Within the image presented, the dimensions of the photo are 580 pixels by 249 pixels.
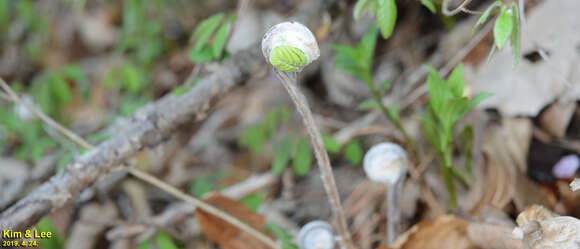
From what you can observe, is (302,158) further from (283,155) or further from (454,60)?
(454,60)

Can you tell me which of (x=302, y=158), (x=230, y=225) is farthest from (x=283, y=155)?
(x=230, y=225)

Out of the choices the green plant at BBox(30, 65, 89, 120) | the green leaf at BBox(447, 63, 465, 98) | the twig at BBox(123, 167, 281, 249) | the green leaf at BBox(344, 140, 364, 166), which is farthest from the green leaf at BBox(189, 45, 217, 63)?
the green plant at BBox(30, 65, 89, 120)

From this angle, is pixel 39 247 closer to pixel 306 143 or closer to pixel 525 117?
pixel 306 143

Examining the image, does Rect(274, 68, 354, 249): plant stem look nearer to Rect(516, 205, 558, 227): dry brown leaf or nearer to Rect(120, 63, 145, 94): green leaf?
Rect(516, 205, 558, 227): dry brown leaf

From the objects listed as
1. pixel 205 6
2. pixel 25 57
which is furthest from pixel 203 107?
pixel 25 57

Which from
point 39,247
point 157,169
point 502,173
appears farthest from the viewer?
point 157,169

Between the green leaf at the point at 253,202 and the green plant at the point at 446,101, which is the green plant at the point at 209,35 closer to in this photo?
the green leaf at the point at 253,202

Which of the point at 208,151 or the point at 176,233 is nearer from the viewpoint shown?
the point at 176,233
